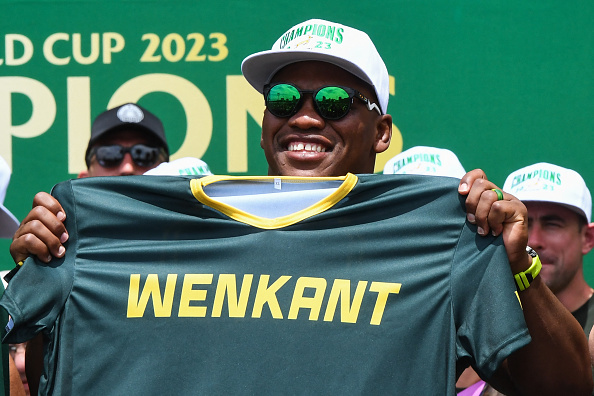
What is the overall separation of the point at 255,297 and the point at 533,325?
704 millimetres

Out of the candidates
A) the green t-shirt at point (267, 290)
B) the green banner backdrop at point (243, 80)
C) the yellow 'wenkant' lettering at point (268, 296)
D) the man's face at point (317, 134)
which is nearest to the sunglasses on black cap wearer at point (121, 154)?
the green banner backdrop at point (243, 80)

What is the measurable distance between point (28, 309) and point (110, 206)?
13.2 inches

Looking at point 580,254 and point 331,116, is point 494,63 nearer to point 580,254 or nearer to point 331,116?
point 580,254

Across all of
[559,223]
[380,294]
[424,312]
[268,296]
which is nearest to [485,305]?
[424,312]

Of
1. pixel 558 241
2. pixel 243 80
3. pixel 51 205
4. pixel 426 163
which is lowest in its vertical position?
pixel 558 241

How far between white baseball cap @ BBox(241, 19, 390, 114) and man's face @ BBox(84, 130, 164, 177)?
57.9 inches

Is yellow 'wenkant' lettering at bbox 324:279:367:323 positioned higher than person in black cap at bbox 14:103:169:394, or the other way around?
person in black cap at bbox 14:103:169:394

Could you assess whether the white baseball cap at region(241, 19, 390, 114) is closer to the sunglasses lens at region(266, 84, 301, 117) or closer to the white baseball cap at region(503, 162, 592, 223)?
the sunglasses lens at region(266, 84, 301, 117)

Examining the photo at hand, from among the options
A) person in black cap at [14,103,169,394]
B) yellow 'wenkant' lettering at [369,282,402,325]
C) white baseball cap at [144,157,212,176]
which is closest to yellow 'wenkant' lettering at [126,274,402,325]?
yellow 'wenkant' lettering at [369,282,402,325]

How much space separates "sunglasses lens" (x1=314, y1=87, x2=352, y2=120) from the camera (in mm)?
2488

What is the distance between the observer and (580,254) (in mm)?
3992

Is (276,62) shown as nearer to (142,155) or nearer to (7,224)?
(7,224)

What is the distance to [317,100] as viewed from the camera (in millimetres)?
2492

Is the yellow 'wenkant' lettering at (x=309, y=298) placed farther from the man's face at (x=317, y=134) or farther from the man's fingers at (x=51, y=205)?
the man's fingers at (x=51, y=205)
